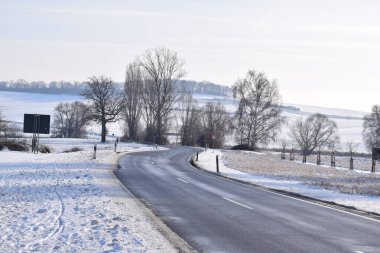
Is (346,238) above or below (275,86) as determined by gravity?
below

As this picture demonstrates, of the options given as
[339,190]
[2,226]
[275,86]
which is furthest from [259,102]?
[2,226]

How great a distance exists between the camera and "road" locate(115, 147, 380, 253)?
35.4 ft

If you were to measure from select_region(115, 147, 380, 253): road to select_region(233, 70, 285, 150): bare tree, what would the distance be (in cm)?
6717

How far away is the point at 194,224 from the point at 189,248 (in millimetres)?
2972

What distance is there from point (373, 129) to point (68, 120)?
7661 cm

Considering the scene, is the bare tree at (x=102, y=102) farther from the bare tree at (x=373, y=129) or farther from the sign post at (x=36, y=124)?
the bare tree at (x=373, y=129)

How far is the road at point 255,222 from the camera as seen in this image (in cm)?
1080

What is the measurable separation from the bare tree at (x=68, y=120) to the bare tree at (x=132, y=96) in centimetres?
3660

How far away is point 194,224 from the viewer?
1316 cm

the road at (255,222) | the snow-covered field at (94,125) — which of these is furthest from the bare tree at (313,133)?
the road at (255,222)

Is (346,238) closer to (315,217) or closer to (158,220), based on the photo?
(315,217)

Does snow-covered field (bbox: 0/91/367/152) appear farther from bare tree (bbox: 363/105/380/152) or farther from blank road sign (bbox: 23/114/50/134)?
blank road sign (bbox: 23/114/50/134)

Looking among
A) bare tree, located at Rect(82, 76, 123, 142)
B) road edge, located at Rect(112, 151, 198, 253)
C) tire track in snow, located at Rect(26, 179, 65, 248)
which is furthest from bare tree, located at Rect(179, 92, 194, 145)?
tire track in snow, located at Rect(26, 179, 65, 248)

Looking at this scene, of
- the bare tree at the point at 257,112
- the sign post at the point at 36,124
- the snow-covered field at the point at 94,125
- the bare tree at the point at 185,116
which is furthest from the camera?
the snow-covered field at the point at 94,125
